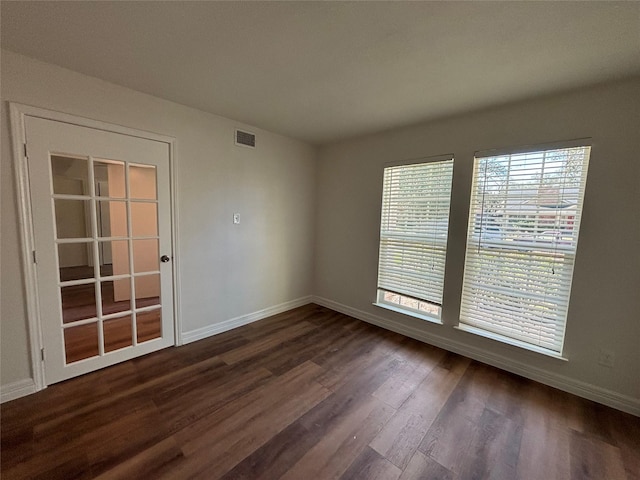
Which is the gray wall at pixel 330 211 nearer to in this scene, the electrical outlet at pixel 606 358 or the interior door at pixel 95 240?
the electrical outlet at pixel 606 358

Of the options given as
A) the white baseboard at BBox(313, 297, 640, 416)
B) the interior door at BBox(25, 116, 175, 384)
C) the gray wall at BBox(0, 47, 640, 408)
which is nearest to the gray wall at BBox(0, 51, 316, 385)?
the gray wall at BBox(0, 47, 640, 408)

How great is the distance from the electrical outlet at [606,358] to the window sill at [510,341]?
20 cm

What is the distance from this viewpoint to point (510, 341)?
2.31 meters

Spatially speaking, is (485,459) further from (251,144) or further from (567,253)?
(251,144)

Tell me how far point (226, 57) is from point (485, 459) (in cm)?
296

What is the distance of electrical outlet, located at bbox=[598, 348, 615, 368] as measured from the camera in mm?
1924

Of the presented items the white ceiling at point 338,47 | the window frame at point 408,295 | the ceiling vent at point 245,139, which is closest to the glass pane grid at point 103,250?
the white ceiling at point 338,47

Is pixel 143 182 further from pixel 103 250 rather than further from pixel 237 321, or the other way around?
→ pixel 237 321

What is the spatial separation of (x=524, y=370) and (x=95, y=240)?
3875 mm

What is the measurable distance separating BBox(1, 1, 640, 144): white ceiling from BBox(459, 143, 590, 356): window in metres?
0.60

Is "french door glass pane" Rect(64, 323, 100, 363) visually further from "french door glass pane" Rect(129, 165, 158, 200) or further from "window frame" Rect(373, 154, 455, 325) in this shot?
"window frame" Rect(373, 154, 455, 325)

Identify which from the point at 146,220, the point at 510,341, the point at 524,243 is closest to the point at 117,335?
the point at 146,220

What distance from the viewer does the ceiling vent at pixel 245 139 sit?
9.45 feet

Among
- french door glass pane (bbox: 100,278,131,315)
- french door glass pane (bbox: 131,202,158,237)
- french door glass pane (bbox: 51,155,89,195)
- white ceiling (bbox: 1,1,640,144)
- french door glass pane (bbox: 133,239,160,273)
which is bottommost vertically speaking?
french door glass pane (bbox: 100,278,131,315)
